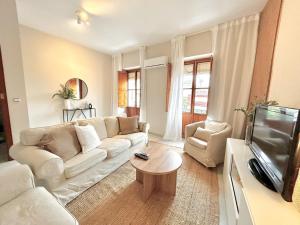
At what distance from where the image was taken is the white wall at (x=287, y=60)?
1.32 m

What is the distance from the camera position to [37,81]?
3.21 m

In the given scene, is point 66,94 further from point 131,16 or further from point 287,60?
point 287,60

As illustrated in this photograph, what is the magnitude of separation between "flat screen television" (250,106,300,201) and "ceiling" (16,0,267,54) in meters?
2.00

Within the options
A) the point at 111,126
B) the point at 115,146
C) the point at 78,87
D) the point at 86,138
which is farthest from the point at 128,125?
the point at 78,87

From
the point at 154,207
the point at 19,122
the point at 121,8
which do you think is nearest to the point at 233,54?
the point at 121,8

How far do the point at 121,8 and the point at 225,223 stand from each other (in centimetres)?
323

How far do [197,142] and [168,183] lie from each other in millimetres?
1021

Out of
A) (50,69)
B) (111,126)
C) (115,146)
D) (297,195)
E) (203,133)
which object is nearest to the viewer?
(297,195)

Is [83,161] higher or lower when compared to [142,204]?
higher

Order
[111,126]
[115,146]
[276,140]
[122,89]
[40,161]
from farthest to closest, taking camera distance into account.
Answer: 1. [122,89]
2. [111,126]
3. [115,146]
4. [40,161]
5. [276,140]

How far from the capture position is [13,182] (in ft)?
3.43

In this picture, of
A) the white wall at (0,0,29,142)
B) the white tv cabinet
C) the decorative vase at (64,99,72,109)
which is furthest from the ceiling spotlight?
the white tv cabinet

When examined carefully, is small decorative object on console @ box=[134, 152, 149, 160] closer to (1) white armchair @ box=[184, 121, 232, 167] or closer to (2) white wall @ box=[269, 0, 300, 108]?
(1) white armchair @ box=[184, 121, 232, 167]

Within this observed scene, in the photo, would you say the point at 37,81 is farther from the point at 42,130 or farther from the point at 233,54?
the point at 233,54
